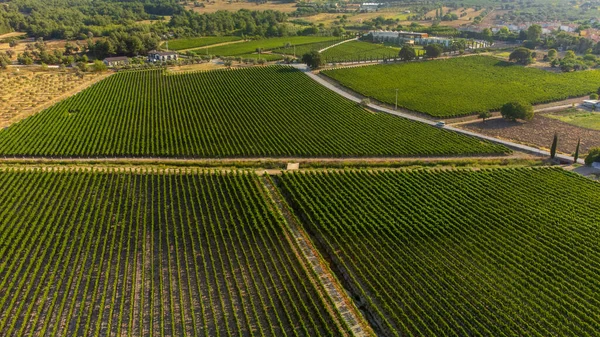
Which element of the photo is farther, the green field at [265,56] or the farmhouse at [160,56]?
the green field at [265,56]

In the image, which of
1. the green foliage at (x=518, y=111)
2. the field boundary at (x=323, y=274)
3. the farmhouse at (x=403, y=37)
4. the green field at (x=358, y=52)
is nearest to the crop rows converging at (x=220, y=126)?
the green foliage at (x=518, y=111)

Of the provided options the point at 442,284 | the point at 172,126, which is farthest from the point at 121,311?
the point at 172,126

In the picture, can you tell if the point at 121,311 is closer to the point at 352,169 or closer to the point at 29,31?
the point at 352,169

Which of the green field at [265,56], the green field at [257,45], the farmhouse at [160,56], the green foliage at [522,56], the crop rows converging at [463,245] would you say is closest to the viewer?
the crop rows converging at [463,245]

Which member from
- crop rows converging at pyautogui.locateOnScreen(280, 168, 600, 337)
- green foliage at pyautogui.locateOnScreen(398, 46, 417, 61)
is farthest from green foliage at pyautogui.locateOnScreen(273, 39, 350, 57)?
crop rows converging at pyautogui.locateOnScreen(280, 168, 600, 337)

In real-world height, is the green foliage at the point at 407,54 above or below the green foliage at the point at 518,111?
above

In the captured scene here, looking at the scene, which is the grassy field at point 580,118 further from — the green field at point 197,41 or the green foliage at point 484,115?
the green field at point 197,41
